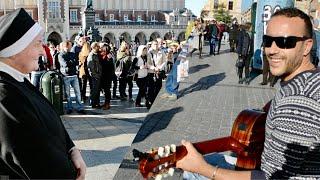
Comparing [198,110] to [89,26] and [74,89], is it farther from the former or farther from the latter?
[89,26]

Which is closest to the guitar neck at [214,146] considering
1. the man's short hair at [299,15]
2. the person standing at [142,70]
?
the man's short hair at [299,15]

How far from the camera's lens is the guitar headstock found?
175 cm

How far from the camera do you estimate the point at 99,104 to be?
9.52m

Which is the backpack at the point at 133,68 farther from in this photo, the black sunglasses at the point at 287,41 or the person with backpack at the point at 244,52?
the black sunglasses at the point at 287,41

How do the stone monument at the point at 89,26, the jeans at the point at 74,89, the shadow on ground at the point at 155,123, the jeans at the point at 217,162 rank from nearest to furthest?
the jeans at the point at 217,162, the shadow on ground at the point at 155,123, the jeans at the point at 74,89, the stone monument at the point at 89,26

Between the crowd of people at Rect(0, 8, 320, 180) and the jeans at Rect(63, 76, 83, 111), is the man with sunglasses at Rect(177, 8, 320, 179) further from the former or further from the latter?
the jeans at Rect(63, 76, 83, 111)

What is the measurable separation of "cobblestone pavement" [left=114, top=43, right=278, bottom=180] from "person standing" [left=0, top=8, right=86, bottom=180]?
2670 millimetres

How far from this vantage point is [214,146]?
216cm

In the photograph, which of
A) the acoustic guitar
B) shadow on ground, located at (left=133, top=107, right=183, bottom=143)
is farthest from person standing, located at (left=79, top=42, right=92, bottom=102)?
the acoustic guitar

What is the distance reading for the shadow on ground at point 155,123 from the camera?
6422mm

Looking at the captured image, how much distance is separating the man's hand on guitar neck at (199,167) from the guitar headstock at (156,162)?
0.08 m

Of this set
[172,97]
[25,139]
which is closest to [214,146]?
[25,139]

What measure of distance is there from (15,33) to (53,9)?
71678 mm

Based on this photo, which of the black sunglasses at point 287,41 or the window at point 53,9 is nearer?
the black sunglasses at point 287,41
